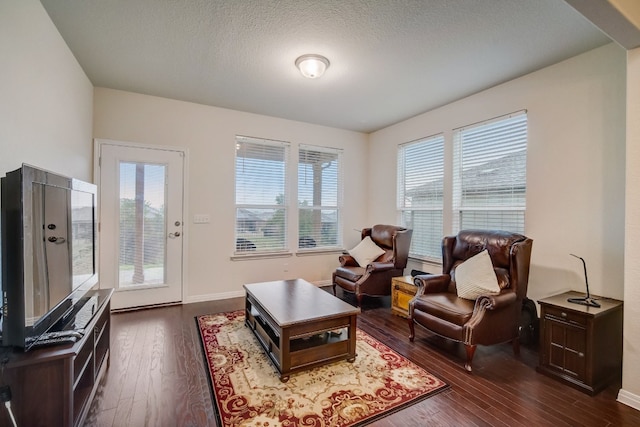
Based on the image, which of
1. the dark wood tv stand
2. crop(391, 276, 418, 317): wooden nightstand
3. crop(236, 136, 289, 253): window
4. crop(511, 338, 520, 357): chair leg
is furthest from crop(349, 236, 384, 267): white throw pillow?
the dark wood tv stand

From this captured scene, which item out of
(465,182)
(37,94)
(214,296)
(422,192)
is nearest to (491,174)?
(465,182)

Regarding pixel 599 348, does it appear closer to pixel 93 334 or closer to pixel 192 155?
pixel 93 334

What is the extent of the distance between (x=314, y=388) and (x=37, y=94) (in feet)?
9.56

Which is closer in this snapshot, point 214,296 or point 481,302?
point 481,302

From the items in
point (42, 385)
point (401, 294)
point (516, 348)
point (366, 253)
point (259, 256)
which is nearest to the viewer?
point (42, 385)

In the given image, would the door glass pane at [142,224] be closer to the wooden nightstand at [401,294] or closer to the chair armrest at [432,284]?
the wooden nightstand at [401,294]

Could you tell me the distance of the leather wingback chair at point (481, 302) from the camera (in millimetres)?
2373

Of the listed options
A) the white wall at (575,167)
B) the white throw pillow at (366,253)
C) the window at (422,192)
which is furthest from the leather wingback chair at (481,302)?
the white throw pillow at (366,253)

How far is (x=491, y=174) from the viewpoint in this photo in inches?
134

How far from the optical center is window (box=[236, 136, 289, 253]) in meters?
4.38

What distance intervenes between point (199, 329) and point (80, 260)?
1447mm

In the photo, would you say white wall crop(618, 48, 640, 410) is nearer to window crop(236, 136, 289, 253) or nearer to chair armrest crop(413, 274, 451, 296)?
chair armrest crop(413, 274, 451, 296)

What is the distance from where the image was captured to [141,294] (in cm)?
374

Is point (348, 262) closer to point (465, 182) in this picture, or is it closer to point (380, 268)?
point (380, 268)
